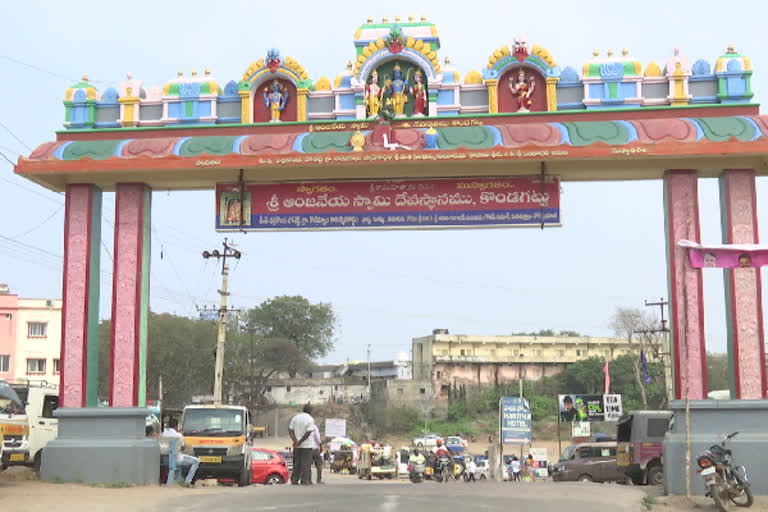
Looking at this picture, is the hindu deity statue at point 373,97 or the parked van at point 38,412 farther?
the parked van at point 38,412

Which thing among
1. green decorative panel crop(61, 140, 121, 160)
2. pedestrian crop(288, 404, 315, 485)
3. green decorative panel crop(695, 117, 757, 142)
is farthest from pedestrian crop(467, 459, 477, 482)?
green decorative panel crop(61, 140, 121, 160)

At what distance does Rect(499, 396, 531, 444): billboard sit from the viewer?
31870mm

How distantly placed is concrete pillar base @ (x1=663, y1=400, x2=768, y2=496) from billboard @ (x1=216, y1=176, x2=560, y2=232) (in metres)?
4.42

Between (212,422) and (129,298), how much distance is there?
12.7 feet

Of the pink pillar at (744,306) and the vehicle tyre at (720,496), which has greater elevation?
the pink pillar at (744,306)

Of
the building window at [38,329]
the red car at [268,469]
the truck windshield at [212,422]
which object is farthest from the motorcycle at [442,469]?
the building window at [38,329]

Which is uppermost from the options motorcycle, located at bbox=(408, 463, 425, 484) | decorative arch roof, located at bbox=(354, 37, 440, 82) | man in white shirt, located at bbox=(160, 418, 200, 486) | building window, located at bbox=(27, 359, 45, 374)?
decorative arch roof, located at bbox=(354, 37, 440, 82)

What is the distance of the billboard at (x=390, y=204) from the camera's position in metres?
17.2

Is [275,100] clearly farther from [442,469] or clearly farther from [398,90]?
[442,469]

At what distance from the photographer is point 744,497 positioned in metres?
13.3

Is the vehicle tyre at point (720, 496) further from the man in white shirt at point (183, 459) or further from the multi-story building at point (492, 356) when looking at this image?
the multi-story building at point (492, 356)

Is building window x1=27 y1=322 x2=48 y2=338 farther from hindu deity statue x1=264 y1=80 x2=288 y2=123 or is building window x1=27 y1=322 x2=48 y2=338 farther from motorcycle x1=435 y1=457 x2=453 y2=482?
hindu deity statue x1=264 y1=80 x2=288 y2=123

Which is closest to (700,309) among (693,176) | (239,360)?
(693,176)

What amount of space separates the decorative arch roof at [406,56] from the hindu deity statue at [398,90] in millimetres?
286
